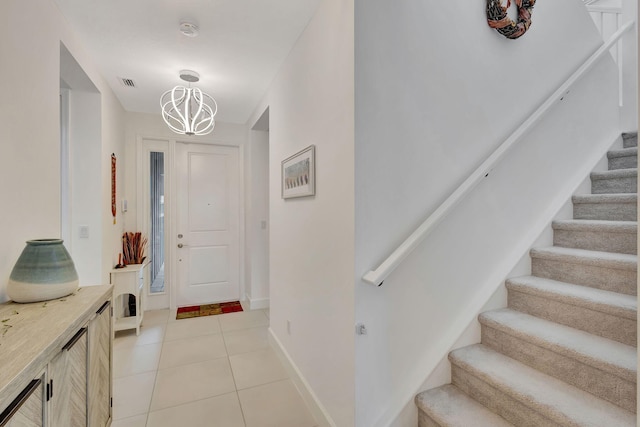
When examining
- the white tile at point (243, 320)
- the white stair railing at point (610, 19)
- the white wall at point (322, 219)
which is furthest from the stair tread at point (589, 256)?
the white tile at point (243, 320)

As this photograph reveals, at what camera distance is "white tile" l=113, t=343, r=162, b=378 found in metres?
2.55

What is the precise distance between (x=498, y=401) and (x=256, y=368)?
5.99 ft

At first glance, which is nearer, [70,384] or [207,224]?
[70,384]

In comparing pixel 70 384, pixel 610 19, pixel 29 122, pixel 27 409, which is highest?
pixel 610 19

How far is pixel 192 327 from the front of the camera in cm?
348

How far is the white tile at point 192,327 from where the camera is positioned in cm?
327

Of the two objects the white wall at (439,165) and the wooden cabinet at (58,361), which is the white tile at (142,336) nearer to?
the wooden cabinet at (58,361)

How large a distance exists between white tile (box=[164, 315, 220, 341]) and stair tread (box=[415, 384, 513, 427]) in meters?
2.41

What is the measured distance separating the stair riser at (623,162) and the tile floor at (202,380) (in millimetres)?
2918

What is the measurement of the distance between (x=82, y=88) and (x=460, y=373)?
3.60 m

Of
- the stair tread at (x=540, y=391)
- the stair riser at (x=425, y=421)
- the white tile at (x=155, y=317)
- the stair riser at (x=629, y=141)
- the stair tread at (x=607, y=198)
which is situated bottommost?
the white tile at (x=155, y=317)

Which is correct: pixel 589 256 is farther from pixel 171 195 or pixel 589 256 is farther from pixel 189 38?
pixel 171 195

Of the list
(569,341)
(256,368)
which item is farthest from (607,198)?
(256,368)

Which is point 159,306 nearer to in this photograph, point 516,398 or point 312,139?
point 312,139
